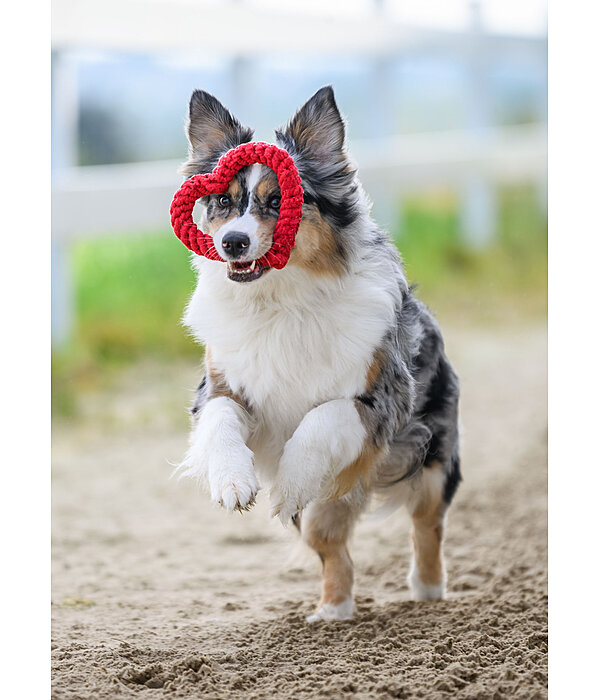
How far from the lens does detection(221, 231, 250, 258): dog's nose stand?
229 centimetres

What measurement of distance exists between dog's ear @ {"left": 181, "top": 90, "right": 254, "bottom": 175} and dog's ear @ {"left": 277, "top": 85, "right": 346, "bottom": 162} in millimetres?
140

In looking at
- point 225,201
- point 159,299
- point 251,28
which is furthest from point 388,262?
point 159,299

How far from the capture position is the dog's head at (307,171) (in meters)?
2.45

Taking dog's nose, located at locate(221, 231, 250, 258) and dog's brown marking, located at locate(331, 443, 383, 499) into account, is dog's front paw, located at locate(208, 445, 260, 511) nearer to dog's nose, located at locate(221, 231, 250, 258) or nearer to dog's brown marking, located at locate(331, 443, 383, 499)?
dog's brown marking, located at locate(331, 443, 383, 499)

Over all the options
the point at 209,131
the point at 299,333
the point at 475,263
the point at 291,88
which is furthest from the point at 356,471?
the point at 475,263

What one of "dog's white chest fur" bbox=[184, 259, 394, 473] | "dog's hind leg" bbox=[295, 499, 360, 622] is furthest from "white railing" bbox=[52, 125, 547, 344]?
"dog's hind leg" bbox=[295, 499, 360, 622]

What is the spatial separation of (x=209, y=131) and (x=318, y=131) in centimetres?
31

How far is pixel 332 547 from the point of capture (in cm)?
330

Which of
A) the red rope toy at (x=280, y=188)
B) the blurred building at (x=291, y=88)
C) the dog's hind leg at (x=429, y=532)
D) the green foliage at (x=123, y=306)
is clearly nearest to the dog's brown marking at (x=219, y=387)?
the red rope toy at (x=280, y=188)

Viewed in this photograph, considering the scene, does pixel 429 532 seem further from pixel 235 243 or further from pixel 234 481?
pixel 235 243

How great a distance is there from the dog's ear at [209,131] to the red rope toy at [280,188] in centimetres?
19

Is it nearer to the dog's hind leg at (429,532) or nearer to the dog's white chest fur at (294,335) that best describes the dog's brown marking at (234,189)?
the dog's white chest fur at (294,335)
